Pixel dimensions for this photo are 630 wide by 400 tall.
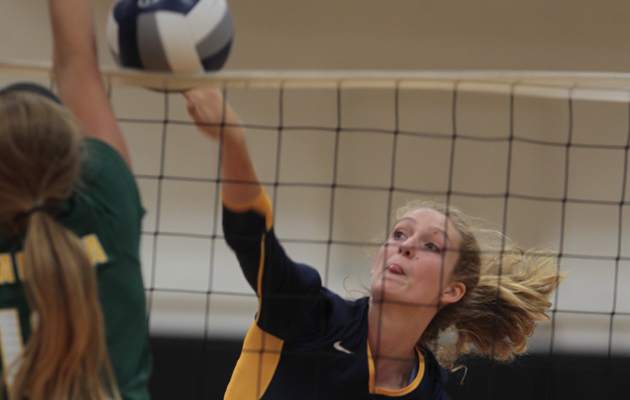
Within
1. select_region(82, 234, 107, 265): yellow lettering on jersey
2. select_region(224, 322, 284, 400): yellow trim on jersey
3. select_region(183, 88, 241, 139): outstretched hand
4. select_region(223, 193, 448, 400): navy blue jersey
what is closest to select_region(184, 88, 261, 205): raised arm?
select_region(183, 88, 241, 139): outstretched hand

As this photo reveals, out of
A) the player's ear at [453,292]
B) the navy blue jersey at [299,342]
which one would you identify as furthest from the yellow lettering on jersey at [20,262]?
the player's ear at [453,292]

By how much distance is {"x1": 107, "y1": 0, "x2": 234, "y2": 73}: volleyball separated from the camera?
184cm

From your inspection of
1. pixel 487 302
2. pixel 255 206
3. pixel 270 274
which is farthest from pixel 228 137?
pixel 487 302

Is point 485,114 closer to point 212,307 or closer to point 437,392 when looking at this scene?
point 212,307

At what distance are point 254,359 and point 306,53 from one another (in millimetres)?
2907

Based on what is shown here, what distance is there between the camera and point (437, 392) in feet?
8.05

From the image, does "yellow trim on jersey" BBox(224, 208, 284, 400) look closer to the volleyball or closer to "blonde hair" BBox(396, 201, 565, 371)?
"blonde hair" BBox(396, 201, 565, 371)

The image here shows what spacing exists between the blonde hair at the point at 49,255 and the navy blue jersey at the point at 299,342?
82 centimetres

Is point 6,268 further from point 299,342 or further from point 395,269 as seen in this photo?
point 395,269

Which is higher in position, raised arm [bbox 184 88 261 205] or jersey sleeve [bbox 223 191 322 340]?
raised arm [bbox 184 88 261 205]

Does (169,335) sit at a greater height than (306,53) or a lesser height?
lesser

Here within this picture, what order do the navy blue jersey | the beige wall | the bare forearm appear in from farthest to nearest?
the beige wall < the navy blue jersey < the bare forearm

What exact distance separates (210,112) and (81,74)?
0.45m

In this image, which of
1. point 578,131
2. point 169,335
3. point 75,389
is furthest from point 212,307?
point 75,389
